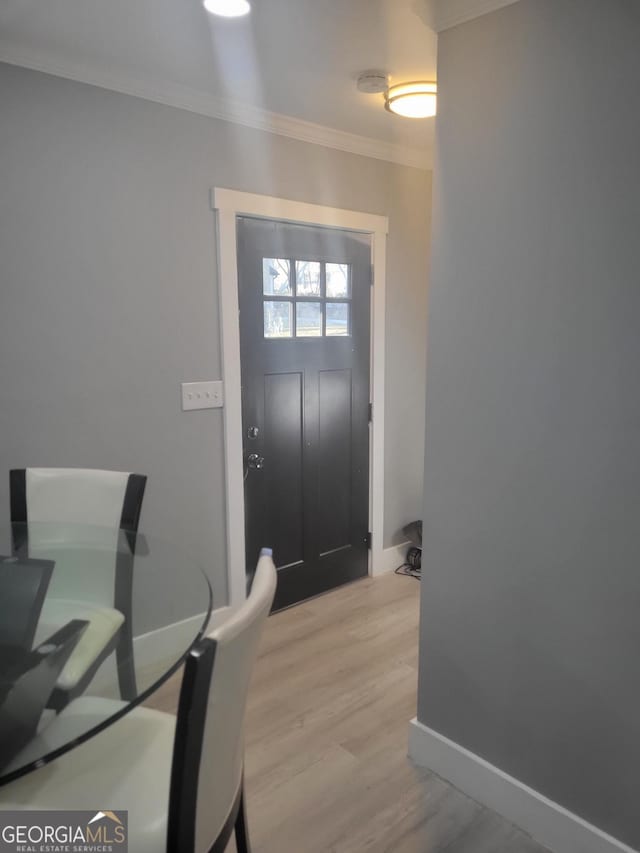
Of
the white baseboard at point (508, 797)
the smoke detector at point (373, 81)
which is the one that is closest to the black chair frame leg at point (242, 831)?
the white baseboard at point (508, 797)

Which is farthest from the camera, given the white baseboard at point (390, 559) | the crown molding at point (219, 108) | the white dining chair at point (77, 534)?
the white baseboard at point (390, 559)

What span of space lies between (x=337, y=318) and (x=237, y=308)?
2.13ft

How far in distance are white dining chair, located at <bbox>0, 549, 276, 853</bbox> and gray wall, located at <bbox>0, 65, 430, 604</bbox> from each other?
49.3 inches

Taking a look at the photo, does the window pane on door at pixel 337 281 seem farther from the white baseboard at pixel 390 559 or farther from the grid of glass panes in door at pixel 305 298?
the white baseboard at pixel 390 559

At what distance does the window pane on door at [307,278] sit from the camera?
10.2ft

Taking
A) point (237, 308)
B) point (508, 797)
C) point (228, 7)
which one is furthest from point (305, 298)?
point (508, 797)

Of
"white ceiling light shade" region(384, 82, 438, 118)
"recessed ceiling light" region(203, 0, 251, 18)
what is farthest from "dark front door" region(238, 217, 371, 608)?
"recessed ceiling light" region(203, 0, 251, 18)

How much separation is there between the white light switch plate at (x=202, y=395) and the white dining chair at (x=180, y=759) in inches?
58.8

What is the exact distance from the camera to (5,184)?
219cm

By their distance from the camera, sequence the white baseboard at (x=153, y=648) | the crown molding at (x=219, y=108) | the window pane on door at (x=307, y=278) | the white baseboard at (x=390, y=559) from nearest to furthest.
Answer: the white baseboard at (x=153, y=648) → the crown molding at (x=219, y=108) → the window pane on door at (x=307, y=278) → the white baseboard at (x=390, y=559)

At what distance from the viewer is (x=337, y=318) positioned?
3.30 meters

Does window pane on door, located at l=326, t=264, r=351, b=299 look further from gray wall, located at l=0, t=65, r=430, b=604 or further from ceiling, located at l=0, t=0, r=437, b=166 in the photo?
ceiling, located at l=0, t=0, r=437, b=166

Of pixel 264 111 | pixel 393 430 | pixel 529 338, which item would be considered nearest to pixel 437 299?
pixel 529 338

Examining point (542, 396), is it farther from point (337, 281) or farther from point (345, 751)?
point (337, 281)
